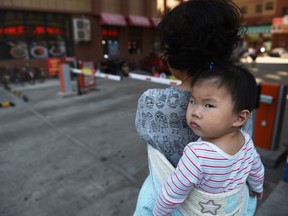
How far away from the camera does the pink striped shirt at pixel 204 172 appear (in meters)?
1.06

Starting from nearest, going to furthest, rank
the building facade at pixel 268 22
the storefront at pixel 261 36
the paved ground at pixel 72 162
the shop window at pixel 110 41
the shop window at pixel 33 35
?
1. the paved ground at pixel 72 162
2. the shop window at pixel 33 35
3. the shop window at pixel 110 41
4. the building facade at pixel 268 22
5. the storefront at pixel 261 36

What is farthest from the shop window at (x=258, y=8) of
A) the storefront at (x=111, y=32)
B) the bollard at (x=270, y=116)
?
the bollard at (x=270, y=116)

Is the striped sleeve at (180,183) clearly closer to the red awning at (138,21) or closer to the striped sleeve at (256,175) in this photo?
the striped sleeve at (256,175)

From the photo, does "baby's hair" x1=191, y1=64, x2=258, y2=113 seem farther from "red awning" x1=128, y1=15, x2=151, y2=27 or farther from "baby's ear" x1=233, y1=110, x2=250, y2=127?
"red awning" x1=128, y1=15, x2=151, y2=27

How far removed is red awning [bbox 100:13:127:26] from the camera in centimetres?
1583

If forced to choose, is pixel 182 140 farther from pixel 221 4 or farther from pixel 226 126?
pixel 221 4

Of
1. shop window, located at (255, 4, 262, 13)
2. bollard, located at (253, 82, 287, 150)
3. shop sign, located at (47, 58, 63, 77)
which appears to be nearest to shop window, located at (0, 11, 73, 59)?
shop sign, located at (47, 58, 63, 77)

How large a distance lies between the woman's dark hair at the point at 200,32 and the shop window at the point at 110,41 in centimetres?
1642

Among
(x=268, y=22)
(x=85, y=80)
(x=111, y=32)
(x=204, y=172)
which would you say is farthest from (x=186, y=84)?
(x=268, y=22)

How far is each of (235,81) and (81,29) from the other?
50.2 feet

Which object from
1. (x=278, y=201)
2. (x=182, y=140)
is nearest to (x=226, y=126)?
(x=182, y=140)

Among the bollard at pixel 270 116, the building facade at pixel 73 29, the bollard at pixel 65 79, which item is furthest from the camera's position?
the building facade at pixel 73 29

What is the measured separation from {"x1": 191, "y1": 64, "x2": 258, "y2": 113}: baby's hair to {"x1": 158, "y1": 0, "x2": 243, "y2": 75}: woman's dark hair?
0.21 ft

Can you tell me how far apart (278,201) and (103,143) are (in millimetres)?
3178
